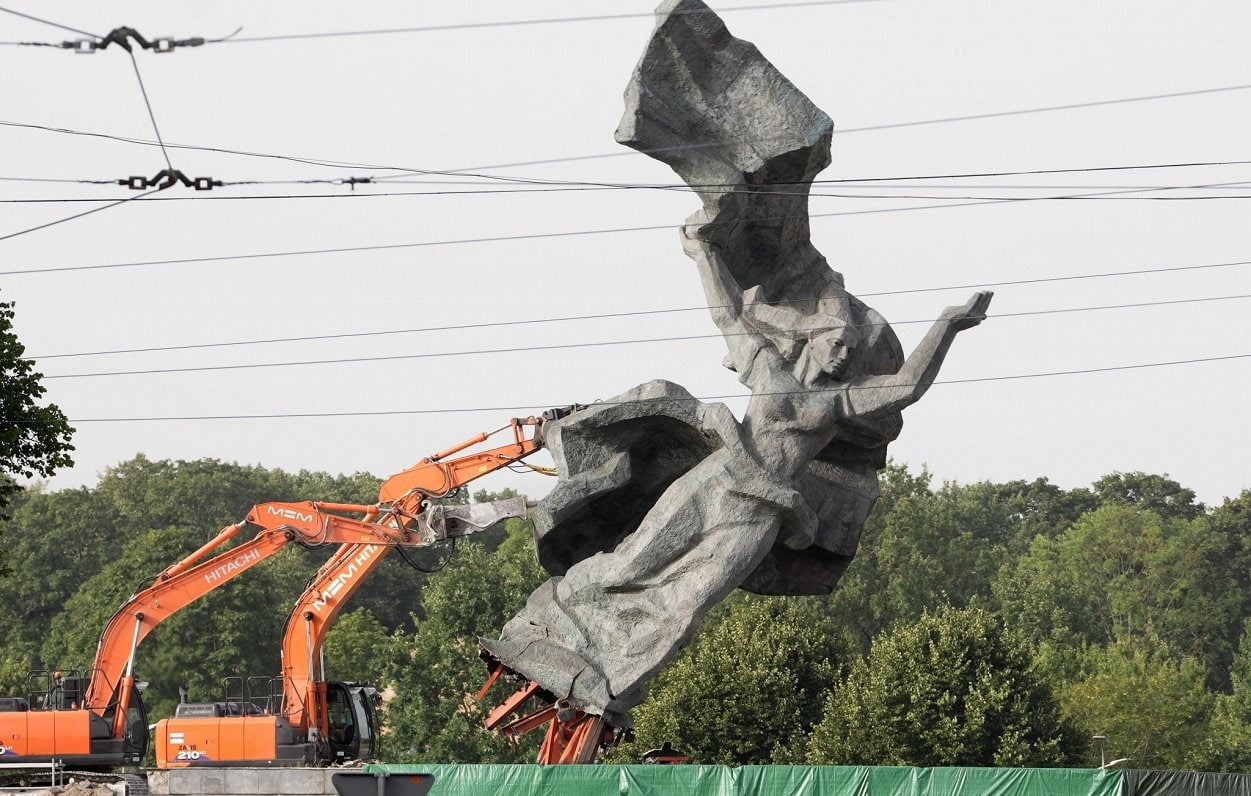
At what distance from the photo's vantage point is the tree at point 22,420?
91.0 ft

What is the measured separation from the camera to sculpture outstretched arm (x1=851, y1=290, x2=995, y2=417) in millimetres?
23375

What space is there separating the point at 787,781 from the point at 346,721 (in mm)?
8676

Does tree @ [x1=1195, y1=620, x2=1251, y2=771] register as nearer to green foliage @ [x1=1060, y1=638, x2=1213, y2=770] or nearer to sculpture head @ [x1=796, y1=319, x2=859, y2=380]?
green foliage @ [x1=1060, y1=638, x2=1213, y2=770]

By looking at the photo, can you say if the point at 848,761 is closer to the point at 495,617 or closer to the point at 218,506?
the point at 495,617

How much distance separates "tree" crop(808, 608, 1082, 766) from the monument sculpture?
751 inches

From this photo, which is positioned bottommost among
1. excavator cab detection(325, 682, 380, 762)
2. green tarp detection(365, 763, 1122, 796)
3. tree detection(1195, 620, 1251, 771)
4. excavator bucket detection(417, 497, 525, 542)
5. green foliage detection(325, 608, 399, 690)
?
tree detection(1195, 620, 1251, 771)

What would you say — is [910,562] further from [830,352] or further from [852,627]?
[830,352]

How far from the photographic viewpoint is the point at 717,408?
77.5ft

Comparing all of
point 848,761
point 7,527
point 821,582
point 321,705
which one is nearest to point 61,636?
point 7,527

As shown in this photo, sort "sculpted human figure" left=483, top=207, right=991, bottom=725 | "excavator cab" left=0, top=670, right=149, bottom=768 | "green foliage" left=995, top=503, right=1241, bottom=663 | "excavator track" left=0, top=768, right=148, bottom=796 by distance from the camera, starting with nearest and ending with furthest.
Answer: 1. "sculpted human figure" left=483, top=207, right=991, bottom=725
2. "excavator track" left=0, top=768, right=148, bottom=796
3. "excavator cab" left=0, top=670, right=149, bottom=768
4. "green foliage" left=995, top=503, right=1241, bottom=663

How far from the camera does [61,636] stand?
220 feet

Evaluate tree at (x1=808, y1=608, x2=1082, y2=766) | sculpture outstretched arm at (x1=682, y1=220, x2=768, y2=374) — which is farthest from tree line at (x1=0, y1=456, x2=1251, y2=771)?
sculpture outstretched arm at (x1=682, y1=220, x2=768, y2=374)

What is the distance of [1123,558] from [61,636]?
4419cm

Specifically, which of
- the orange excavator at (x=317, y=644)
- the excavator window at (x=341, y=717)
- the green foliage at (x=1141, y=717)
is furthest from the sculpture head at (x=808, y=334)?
the green foliage at (x=1141, y=717)
